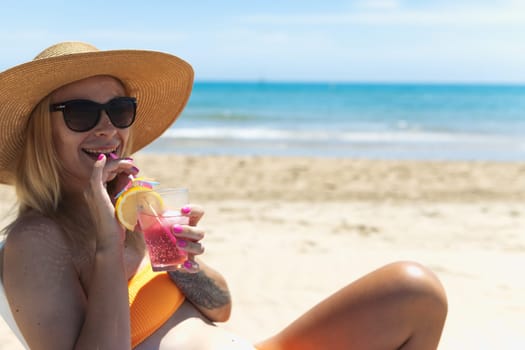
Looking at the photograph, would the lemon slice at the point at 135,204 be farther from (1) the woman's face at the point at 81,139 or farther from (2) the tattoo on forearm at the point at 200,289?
(2) the tattoo on forearm at the point at 200,289

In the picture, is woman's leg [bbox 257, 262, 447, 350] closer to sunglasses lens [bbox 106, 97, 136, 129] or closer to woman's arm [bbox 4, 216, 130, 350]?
woman's arm [bbox 4, 216, 130, 350]

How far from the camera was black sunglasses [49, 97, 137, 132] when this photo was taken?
2.07 metres

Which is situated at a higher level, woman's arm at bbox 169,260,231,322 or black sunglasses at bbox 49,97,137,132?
black sunglasses at bbox 49,97,137,132

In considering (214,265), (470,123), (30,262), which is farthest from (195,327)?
(470,123)

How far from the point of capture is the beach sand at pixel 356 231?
4.25 metres

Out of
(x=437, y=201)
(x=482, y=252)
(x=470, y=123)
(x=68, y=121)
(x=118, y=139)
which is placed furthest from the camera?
(x=470, y=123)

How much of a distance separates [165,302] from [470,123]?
22705 millimetres

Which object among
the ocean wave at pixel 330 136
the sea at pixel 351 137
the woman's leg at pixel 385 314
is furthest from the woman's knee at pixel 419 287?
the ocean wave at pixel 330 136

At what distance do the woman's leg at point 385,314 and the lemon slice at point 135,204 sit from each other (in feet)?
2.81

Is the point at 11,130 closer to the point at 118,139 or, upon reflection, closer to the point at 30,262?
the point at 118,139

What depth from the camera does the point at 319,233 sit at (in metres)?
6.31

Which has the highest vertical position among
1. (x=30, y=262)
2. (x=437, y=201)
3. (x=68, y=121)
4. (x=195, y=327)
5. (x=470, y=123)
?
(x=68, y=121)

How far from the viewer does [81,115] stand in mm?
2078

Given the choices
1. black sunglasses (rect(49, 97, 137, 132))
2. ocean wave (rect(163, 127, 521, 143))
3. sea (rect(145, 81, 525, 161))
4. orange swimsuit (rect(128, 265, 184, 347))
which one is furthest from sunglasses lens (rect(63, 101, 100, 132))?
ocean wave (rect(163, 127, 521, 143))
